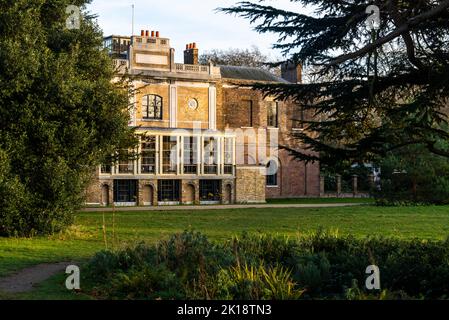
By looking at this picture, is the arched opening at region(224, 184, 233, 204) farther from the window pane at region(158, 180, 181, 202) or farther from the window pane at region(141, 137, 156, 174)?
the window pane at region(141, 137, 156, 174)

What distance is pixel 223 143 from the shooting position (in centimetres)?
3897

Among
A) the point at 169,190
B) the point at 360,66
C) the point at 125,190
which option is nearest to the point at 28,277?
the point at 360,66

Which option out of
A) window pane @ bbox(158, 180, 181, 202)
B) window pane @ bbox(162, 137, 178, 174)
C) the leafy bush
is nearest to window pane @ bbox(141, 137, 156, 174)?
window pane @ bbox(162, 137, 178, 174)

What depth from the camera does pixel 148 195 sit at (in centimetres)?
3684

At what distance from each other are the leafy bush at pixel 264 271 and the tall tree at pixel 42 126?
6.49m

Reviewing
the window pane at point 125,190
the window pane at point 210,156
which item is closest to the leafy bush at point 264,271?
the window pane at point 125,190

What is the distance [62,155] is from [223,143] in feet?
72.2

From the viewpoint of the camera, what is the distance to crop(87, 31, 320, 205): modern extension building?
36500 millimetres

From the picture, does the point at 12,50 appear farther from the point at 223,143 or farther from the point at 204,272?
the point at 223,143

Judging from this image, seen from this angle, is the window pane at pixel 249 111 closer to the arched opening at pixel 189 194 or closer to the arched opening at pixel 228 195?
the arched opening at pixel 228 195

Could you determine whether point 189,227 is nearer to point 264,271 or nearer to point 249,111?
point 264,271

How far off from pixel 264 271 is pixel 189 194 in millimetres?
29205

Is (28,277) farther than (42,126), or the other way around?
(42,126)

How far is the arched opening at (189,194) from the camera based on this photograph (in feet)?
123
